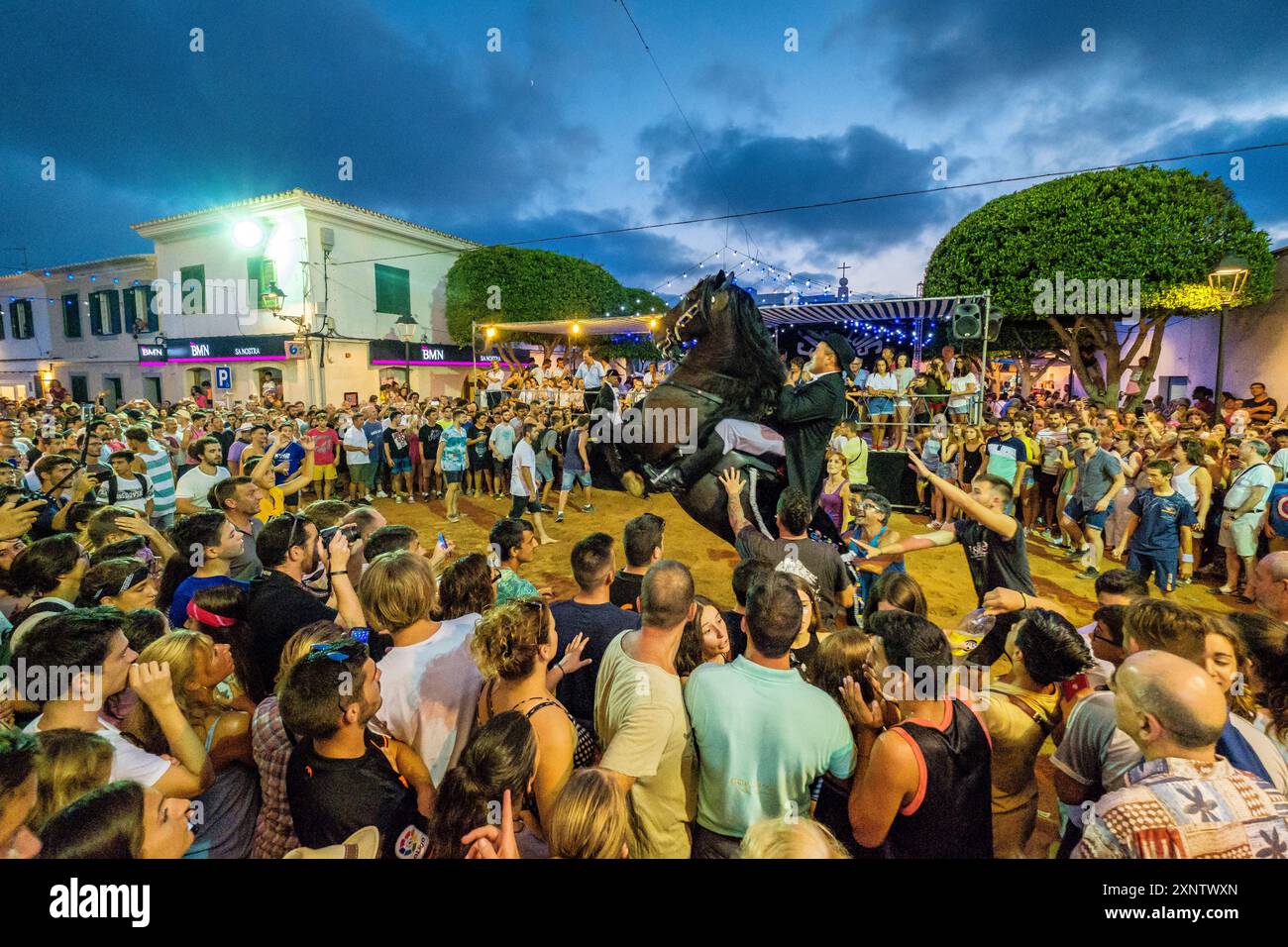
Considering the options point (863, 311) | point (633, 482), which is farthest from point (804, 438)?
point (863, 311)

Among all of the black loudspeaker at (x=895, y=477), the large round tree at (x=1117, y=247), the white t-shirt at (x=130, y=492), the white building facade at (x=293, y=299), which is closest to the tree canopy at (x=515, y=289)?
the white building facade at (x=293, y=299)

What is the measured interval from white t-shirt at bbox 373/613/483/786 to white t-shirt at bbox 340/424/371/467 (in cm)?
952

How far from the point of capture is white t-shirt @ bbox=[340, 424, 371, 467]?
429 inches

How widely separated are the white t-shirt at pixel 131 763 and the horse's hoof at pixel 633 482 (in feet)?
13.9

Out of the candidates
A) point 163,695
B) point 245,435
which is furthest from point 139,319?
point 163,695

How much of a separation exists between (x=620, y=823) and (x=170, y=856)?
1.23 metres

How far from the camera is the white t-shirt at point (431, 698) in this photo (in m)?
2.38

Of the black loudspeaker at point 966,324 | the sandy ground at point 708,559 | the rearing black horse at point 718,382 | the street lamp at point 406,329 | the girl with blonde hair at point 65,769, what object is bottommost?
the sandy ground at point 708,559

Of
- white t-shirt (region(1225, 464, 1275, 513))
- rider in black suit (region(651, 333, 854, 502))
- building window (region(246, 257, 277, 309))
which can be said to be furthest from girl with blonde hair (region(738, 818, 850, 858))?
building window (region(246, 257, 277, 309))

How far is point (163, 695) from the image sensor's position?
210cm

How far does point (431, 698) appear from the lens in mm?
2418

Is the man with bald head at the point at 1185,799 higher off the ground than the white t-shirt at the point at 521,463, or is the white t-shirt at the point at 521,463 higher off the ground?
the white t-shirt at the point at 521,463

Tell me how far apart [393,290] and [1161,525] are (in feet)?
Answer: 87.5

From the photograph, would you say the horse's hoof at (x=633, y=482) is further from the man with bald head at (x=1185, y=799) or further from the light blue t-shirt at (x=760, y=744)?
the man with bald head at (x=1185, y=799)
